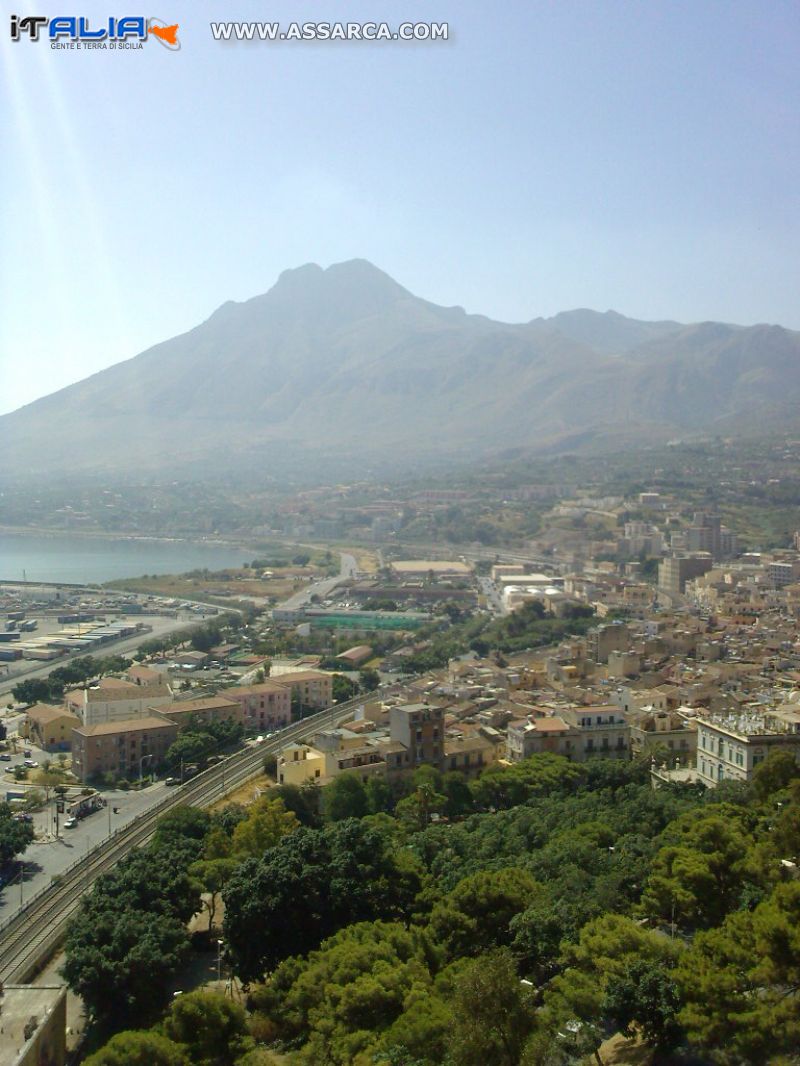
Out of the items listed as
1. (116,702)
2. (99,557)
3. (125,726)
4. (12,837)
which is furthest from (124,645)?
(99,557)

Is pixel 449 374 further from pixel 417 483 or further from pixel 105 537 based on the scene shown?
pixel 105 537

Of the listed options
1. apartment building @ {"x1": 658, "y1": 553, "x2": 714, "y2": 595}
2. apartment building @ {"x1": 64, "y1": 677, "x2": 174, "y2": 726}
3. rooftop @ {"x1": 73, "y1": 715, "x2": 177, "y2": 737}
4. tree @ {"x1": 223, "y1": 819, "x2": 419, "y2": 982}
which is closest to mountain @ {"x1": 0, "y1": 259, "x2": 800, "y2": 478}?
apartment building @ {"x1": 658, "y1": 553, "x2": 714, "y2": 595}

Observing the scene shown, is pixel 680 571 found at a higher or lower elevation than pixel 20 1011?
lower

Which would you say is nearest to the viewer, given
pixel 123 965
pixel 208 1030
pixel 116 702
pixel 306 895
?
pixel 208 1030

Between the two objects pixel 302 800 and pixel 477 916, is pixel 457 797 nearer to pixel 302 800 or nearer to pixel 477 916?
pixel 302 800

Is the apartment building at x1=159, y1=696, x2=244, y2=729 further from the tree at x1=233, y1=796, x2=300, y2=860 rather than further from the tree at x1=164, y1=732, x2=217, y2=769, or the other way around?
the tree at x1=233, y1=796, x2=300, y2=860
